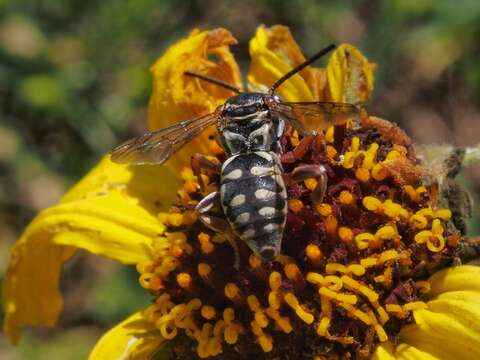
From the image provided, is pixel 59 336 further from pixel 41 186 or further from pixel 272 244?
pixel 272 244

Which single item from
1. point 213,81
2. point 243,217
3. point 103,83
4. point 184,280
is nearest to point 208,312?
point 184,280

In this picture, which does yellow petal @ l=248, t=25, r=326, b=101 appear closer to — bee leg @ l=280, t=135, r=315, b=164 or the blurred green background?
bee leg @ l=280, t=135, r=315, b=164

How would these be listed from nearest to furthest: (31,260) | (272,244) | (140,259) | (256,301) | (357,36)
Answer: (272,244) < (256,301) < (140,259) < (31,260) < (357,36)

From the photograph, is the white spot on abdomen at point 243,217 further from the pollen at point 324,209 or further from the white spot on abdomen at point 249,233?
the pollen at point 324,209

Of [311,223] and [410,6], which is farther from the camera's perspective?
[410,6]

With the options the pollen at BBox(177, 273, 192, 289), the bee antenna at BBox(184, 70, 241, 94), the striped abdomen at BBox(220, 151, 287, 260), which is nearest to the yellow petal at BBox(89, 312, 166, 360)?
the pollen at BBox(177, 273, 192, 289)

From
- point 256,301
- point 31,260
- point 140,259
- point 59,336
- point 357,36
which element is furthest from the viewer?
point 357,36

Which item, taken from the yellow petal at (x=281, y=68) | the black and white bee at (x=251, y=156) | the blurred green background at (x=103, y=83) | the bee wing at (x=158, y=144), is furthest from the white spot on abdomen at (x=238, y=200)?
the blurred green background at (x=103, y=83)

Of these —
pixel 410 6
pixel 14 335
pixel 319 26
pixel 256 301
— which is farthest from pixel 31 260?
pixel 410 6

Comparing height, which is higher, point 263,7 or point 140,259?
point 263,7
